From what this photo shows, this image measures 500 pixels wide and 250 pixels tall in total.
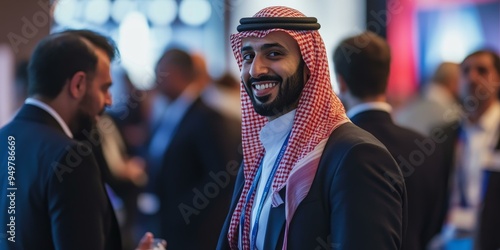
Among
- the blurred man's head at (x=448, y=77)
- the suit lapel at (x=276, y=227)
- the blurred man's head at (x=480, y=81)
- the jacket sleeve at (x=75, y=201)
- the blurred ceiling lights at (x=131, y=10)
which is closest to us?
the suit lapel at (x=276, y=227)

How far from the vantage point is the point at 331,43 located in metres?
8.64

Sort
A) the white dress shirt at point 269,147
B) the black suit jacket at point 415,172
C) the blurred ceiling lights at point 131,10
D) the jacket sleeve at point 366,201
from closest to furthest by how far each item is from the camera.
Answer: the jacket sleeve at point 366,201
the white dress shirt at point 269,147
the black suit jacket at point 415,172
the blurred ceiling lights at point 131,10

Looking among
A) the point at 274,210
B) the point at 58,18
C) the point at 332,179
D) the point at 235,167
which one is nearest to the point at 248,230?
the point at 274,210

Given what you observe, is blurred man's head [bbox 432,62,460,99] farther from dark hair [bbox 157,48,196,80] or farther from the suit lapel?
the suit lapel

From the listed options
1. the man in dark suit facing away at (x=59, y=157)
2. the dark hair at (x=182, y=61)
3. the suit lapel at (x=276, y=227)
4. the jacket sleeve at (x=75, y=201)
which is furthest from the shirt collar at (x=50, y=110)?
the dark hair at (x=182, y=61)

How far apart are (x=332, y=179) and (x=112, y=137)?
4911 millimetres

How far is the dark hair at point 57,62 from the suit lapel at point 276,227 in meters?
1.09

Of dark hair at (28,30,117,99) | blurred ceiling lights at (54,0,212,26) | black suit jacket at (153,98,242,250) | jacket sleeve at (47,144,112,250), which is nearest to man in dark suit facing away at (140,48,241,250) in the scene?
black suit jacket at (153,98,242,250)

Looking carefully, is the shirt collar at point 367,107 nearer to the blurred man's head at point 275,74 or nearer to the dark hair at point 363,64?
the dark hair at point 363,64

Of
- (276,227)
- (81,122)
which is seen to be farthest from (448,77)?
(276,227)

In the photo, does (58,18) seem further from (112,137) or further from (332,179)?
(332,179)

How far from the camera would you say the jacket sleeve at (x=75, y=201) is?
315cm

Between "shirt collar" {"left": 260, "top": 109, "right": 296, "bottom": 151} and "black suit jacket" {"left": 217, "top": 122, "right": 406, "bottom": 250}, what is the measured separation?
195 mm

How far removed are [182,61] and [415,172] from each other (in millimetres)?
2647
